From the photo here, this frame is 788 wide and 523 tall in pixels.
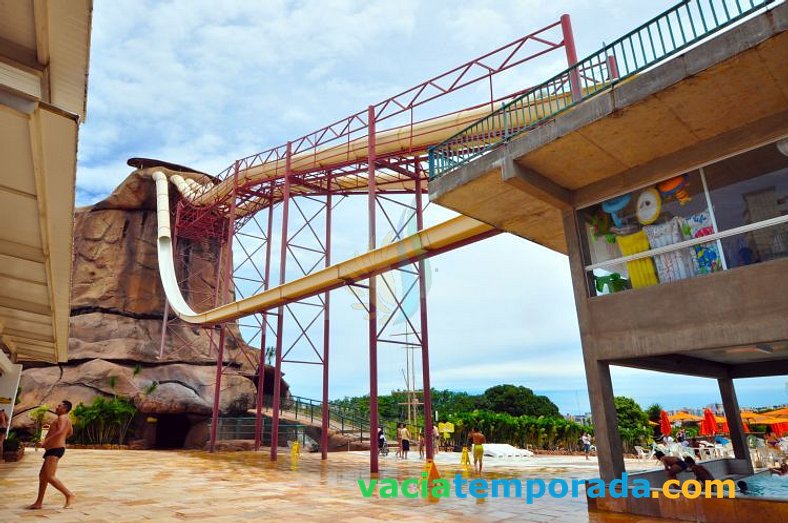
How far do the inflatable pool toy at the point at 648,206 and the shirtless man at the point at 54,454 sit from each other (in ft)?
30.1

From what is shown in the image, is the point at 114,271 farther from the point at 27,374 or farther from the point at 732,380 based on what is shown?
the point at 732,380

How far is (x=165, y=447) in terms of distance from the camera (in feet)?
89.8

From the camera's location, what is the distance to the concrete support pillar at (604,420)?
7.32 m

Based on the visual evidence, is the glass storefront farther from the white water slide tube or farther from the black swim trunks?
the black swim trunks

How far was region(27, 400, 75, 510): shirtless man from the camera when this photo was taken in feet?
23.0

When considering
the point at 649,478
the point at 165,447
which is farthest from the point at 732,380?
the point at 165,447

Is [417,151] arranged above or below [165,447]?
above

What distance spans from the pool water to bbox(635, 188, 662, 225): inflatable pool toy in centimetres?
418

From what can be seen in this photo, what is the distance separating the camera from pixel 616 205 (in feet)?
27.0

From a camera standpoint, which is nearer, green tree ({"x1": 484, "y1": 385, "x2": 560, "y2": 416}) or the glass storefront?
the glass storefront

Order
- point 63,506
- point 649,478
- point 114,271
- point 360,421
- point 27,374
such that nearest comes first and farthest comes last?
point 63,506 < point 649,478 < point 27,374 < point 360,421 < point 114,271

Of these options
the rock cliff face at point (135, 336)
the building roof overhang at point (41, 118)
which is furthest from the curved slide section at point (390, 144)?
the rock cliff face at point (135, 336)

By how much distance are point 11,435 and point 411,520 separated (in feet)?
48.9

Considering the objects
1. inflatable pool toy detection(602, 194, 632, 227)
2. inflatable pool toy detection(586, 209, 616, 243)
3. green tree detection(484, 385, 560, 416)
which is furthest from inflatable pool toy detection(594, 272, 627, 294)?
green tree detection(484, 385, 560, 416)
